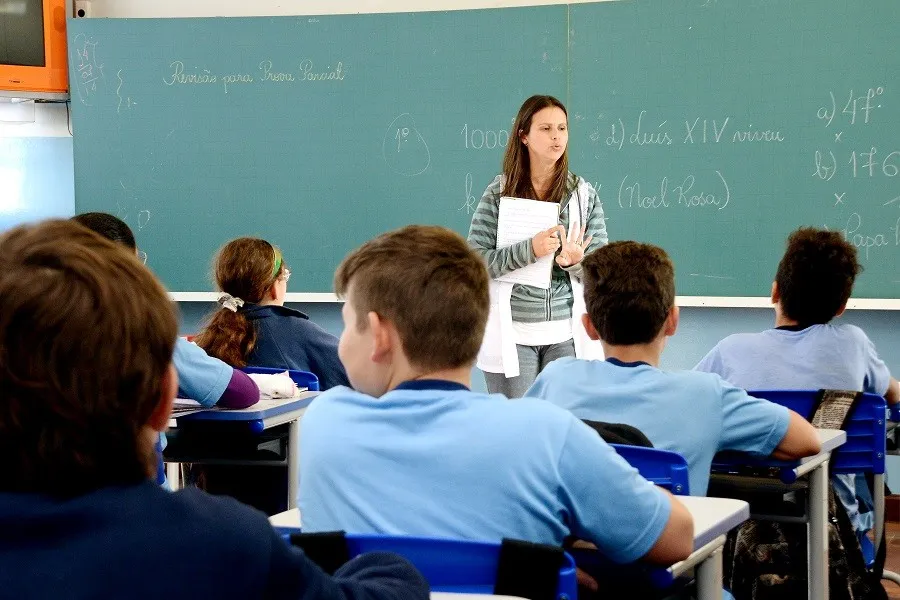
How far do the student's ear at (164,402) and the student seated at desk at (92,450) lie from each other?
12 millimetres

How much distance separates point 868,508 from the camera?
3.26 meters

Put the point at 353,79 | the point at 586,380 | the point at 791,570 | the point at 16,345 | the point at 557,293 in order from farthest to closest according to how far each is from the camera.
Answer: the point at 353,79 → the point at 557,293 → the point at 791,570 → the point at 586,380 → the point at 16,345

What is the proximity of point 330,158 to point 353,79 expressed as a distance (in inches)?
16.7

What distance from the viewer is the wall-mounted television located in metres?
5.65

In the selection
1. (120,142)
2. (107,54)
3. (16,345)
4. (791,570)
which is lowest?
(791,570)

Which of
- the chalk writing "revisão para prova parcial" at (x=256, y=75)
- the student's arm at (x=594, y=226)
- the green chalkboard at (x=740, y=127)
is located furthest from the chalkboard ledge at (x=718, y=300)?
the chalk writing "revisão para prova parcial" at (x=256, y=75)

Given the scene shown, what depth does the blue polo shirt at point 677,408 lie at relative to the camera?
212 cm

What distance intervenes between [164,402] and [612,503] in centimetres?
72

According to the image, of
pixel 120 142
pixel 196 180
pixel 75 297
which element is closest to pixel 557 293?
pixel 196 180

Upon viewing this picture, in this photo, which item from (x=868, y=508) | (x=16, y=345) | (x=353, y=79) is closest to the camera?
(x=16, y=345)

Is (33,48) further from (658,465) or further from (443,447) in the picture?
(443,447)

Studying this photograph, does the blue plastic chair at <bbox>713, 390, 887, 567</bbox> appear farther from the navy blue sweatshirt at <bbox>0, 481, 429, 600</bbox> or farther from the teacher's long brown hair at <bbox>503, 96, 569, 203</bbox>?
the navy blue sweatshirt at <bbox>0, 481, 429, 600</bbox>

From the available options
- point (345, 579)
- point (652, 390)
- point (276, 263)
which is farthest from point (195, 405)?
point (345, 579)

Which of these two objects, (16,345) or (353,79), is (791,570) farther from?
(353,79)
